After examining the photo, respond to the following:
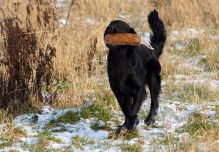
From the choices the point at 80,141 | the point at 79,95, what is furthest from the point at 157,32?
the point at 80,141

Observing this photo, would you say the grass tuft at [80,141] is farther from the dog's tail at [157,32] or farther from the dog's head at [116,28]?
the dog's tail at [157,32]

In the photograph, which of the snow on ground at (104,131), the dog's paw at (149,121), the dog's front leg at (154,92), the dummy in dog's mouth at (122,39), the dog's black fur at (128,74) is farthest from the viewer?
the dog's front leg at (154,92)

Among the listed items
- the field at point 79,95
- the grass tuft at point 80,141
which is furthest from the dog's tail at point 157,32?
the grass tuft at point 80,141

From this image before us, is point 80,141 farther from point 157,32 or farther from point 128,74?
point 157,32

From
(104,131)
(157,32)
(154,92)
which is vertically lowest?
(104,131)

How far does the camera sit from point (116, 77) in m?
4.41

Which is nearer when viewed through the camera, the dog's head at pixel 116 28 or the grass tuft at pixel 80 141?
the grass tuft at pixel 80 141

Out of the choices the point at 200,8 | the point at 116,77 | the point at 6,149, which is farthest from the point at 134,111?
the point at 200,8

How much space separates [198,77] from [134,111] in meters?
2.30

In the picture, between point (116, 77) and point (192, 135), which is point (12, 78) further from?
point (192, 135)

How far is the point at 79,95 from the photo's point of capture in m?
5.54

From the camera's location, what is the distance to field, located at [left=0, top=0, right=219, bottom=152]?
13.9 feet

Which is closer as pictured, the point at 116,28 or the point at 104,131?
the point at 116,28

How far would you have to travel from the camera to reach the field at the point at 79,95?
13.9ft
